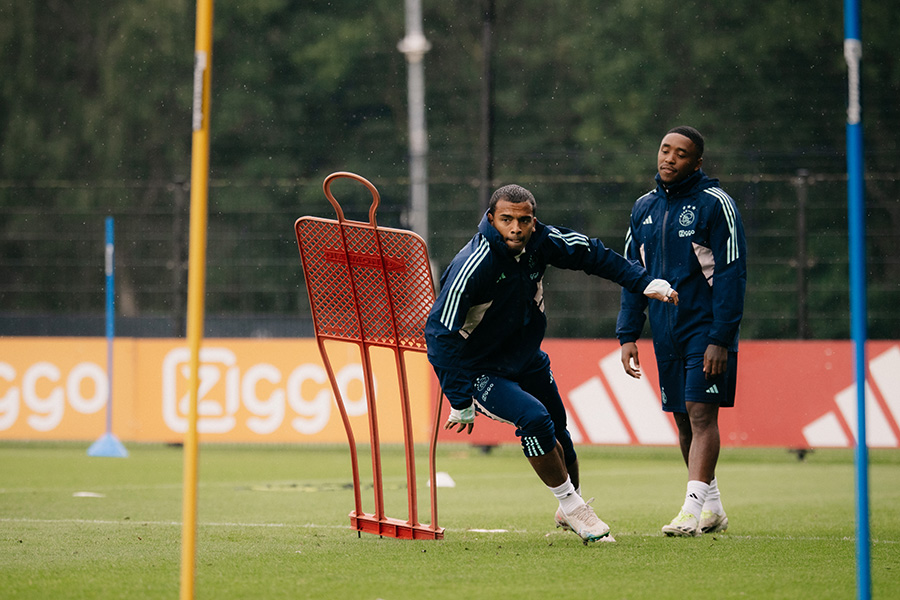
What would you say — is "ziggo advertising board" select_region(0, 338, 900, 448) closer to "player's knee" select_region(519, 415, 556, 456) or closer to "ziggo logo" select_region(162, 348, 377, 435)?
"ziggo logo" select_region(162, 348, 377, 435)

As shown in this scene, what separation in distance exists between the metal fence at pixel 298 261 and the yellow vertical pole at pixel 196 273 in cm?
917

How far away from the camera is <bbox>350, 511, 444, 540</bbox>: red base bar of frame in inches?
234

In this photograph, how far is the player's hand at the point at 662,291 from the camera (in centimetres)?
570

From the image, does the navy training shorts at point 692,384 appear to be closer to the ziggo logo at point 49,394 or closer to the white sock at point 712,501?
the white sock at point 712,501

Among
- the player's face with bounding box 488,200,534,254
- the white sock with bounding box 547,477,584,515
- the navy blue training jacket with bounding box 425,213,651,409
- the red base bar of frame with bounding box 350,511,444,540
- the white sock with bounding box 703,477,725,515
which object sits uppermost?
the player's face with bounding box 488,200,534,254

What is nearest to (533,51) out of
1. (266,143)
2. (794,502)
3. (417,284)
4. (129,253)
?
(266,143)

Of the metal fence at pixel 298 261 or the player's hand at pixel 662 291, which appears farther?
the metal fence at pixel 298 261

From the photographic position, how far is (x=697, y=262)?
20.2 ft

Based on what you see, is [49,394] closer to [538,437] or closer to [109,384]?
[109,384]

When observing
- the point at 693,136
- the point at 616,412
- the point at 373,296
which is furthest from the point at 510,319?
the point at 616,412

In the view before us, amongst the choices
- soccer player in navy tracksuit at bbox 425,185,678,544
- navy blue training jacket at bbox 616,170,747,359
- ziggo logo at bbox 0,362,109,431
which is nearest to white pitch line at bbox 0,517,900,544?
soccer player in navy tracksuit at bbox 425,185,678,544

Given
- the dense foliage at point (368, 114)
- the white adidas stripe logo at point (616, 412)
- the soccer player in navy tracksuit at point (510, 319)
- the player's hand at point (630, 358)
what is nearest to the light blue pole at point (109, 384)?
the dense foliage at point (368, 114)

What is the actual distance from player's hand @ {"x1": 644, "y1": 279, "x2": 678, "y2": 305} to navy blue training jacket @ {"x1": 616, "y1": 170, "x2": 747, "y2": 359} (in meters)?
0.43

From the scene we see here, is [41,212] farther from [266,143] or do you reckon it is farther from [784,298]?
[266,143]
